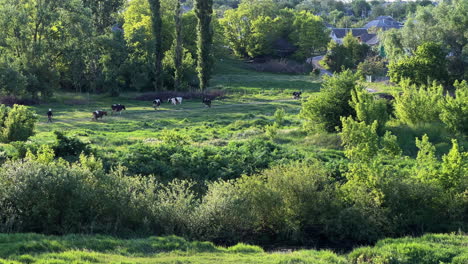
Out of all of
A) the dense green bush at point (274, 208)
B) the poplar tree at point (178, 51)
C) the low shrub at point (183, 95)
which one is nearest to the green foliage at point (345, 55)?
the low shrub at point (183, 95)

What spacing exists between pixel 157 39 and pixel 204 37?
712cm

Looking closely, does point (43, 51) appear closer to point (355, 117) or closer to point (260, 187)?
point (355, 117)

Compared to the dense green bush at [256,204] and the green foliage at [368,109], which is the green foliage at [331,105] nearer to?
the green foliage at [368,109]

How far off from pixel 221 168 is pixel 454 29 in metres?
43.4

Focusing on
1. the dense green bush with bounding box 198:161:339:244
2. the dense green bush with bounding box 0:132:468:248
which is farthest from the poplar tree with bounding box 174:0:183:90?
the dense green bush with bounding box 198:161:339:244

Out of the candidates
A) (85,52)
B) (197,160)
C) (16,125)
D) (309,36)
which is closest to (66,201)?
(197,160)

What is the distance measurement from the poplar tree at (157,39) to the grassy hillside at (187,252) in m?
44.2

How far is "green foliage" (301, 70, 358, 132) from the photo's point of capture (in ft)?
87.4

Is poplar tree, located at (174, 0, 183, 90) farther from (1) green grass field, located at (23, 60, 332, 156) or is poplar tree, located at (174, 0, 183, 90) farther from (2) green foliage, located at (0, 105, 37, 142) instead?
(2) green foliage, located at (0, 105, 37, 142)

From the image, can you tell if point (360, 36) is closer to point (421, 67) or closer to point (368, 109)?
point (421, 67)

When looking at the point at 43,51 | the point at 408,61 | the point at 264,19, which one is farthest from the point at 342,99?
the point at 264,19

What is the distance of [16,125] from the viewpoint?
78.5 feet

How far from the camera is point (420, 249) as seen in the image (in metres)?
12.7

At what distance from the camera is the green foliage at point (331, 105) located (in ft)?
87.4
